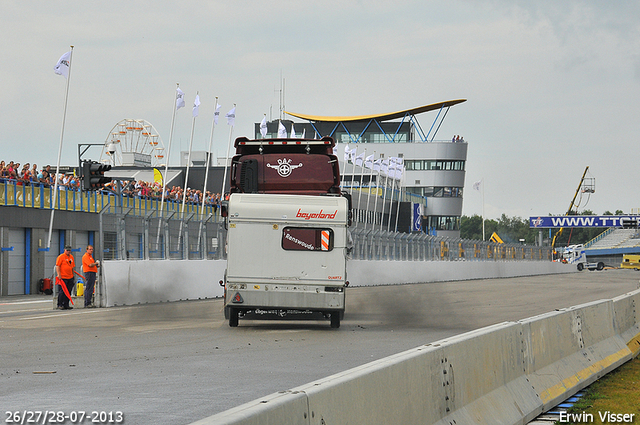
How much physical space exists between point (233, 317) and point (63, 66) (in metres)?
22.3

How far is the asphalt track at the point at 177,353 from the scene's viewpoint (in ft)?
26.8

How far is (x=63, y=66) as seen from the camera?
3559cm

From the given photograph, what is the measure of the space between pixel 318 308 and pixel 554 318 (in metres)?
6.83

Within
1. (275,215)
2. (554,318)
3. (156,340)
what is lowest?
(156,340)

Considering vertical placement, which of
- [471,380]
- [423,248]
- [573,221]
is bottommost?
[471,380]

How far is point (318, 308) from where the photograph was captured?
634 inches

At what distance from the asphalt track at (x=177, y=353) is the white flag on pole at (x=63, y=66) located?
629 inches

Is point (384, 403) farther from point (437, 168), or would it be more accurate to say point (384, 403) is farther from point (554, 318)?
point (437, 168)

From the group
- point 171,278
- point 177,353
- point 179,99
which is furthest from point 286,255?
point 179,99

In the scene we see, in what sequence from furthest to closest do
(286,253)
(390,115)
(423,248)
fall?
1. (390,115)
2. (423,248)
3. (286,253)

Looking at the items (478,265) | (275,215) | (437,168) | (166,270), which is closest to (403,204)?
(437,168)

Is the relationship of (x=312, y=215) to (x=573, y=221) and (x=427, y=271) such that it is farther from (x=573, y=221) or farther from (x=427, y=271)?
(x=573, y=221)

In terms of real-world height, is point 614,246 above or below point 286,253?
above

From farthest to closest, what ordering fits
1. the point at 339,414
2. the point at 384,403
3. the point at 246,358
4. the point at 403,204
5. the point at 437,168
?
the point at 437,168
the point at 403,204
the point at 246,358
the point at 384,403
the point at 339,414
